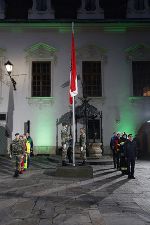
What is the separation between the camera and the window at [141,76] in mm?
21297

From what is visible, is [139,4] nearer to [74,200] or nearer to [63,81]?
[63,81]

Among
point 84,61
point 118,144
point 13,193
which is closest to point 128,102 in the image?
point 84,61

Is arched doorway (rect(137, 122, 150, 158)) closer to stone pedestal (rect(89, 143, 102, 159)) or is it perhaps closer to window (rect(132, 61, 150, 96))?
window (rect(132, 61, 150, 96))

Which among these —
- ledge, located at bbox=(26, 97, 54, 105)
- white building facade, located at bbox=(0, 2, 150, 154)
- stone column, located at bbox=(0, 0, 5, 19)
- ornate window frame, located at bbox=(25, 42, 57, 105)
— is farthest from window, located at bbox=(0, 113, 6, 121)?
stone column, located at bbox=(0, 0, 5, 19)

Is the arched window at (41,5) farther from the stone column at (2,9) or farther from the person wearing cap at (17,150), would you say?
the person wearing cap at (17,150)

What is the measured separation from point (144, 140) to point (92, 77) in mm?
5998

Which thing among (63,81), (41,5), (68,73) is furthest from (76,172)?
(41,5)

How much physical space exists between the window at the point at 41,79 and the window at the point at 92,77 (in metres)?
2.70

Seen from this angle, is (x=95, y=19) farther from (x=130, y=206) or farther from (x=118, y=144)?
(x=130, y=206)

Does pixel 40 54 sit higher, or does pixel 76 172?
pixel 40 54

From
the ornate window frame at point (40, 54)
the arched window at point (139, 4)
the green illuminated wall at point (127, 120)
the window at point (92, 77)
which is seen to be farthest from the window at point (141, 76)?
the ornate window frame at point (40, 54)

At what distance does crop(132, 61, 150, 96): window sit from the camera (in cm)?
2130

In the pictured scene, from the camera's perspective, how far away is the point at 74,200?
743cm

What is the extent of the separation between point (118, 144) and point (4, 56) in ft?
39.6
